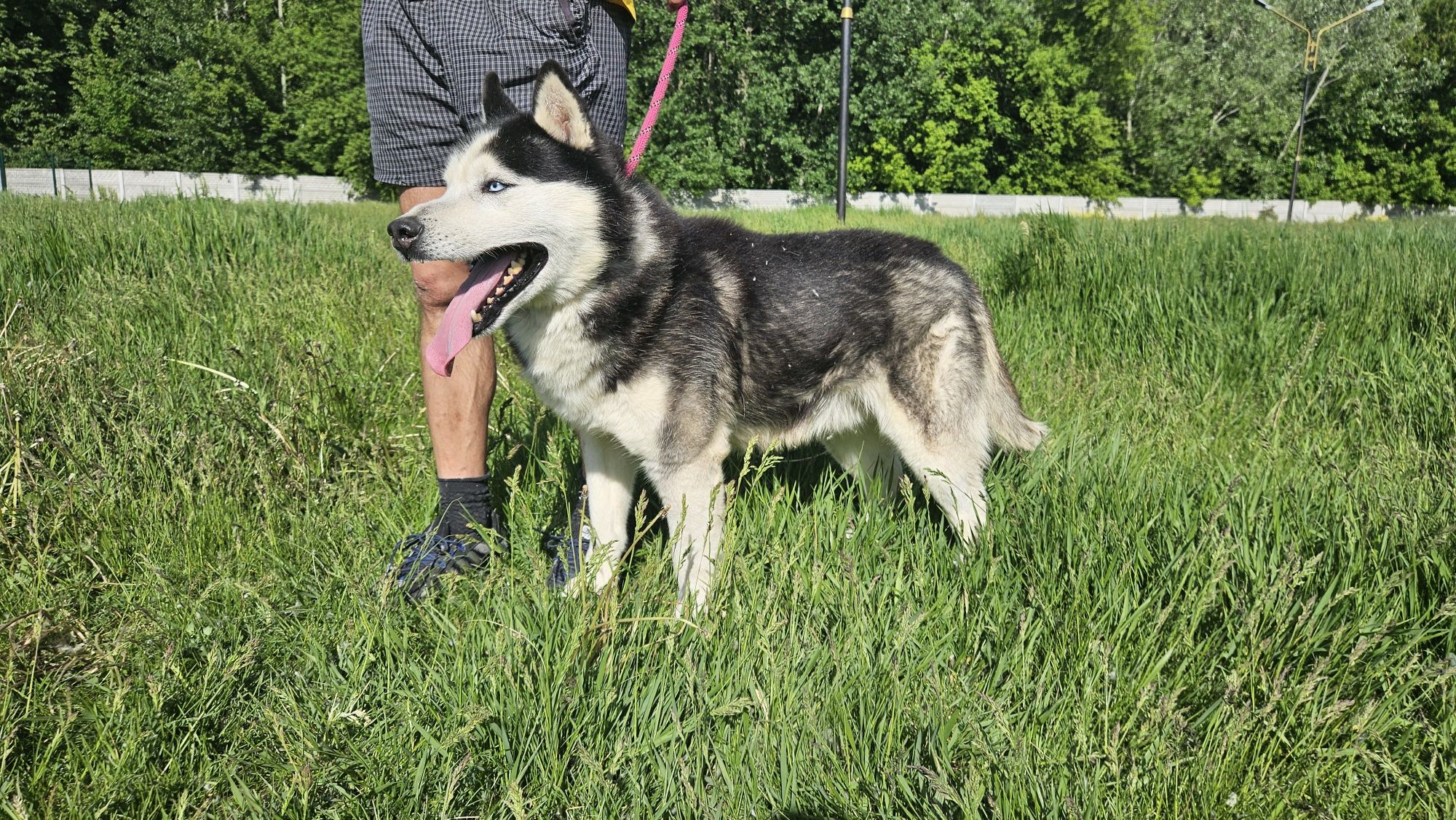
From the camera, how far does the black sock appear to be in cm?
299

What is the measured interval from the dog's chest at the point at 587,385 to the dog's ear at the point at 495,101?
2.17 ft

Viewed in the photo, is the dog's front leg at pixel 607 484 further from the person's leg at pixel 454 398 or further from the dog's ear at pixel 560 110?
the dog's ear at pixel 560 110

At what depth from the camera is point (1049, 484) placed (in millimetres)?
2896

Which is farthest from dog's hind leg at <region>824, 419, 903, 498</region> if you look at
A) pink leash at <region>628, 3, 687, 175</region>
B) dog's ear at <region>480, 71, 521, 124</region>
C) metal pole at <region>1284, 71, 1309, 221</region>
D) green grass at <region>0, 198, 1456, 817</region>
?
metal pole at <region>1284, 71, 1309, 221</region>

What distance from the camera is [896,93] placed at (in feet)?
117

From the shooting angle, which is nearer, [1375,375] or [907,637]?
[907,637]

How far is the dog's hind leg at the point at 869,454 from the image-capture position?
347 cm

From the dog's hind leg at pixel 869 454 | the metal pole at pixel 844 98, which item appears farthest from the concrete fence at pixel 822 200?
the dog's hind leg at pixel 869 454

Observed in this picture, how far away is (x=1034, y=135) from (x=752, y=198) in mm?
13630

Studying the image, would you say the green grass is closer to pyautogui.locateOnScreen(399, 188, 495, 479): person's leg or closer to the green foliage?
pyautogui.locateOnScreen(399, 188, 495, 479): person's leg

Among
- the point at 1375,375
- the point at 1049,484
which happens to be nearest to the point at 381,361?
the point at 1049,484

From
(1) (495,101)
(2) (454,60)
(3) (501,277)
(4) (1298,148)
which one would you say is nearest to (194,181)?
(2) (454,60)

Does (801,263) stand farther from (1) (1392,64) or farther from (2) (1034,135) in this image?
(1) (1392,64)

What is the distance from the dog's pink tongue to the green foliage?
1279 inches
